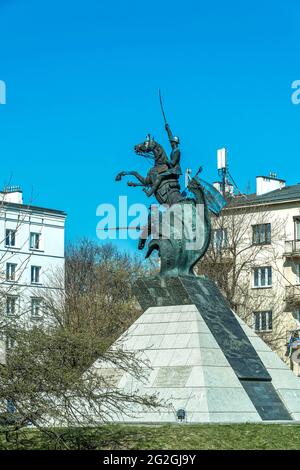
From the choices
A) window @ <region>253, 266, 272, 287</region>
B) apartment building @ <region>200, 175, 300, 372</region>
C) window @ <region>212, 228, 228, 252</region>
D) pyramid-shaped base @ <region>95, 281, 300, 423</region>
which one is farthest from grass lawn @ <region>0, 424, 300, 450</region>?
window @ <region>253, 266, 272, 287</region>

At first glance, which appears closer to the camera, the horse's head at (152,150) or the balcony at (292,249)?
the horse's head at (152,150)

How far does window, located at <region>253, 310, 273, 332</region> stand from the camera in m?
51.6

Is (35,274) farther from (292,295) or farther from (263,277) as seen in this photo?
(292,295)

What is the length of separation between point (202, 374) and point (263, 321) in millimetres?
28735

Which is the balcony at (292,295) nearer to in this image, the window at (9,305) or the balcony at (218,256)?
the balcony at (218,256)

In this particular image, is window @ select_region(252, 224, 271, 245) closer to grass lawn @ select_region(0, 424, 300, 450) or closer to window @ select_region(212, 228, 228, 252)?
window @ select_region(212, 228, 228, 252)

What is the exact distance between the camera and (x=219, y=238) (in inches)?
2003

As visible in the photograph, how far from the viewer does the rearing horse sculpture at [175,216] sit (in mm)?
28406

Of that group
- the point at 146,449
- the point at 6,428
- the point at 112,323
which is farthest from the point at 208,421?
the point at 112,323

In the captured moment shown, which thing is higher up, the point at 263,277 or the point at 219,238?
the point at 219,238

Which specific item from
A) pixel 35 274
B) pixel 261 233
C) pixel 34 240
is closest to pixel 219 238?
pixel 261 233

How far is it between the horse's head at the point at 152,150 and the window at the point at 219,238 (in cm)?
2016

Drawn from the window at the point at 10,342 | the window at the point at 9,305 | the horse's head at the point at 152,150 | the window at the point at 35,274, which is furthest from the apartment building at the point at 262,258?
the window at the point at 10,342
